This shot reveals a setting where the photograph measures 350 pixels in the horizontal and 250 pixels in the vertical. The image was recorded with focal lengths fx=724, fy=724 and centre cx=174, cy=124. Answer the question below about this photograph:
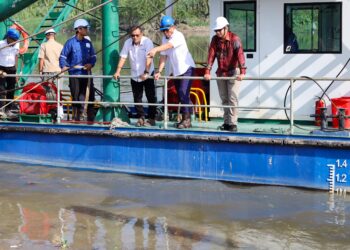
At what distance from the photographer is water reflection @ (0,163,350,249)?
296 inches

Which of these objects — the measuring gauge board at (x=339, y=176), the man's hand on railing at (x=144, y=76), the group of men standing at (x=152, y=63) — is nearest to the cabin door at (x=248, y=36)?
the group of men standing at (x=152, y=63)

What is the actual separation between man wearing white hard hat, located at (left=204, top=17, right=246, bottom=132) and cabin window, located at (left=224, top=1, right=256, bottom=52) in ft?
2.38

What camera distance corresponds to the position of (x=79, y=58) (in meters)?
11.2

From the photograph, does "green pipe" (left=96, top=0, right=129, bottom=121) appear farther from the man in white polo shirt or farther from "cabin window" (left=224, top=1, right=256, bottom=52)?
"cabin window" (left=224, top=1, right=256, bottom=52)

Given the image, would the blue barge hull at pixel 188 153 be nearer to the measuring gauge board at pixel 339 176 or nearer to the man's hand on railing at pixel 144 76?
the measuring gauge board at pixel 339 176

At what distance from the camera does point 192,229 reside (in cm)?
795

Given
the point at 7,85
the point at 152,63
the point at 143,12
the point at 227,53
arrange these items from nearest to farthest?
1. the point at 227,53
2. the point at 152,63
3. the point at 7,85
4. the point at 143,12

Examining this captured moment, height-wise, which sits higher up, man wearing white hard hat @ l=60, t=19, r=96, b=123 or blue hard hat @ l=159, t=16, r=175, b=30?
blue hard hat @ l=159, t=16, r=175, b=30

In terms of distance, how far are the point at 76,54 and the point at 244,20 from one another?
2620mm

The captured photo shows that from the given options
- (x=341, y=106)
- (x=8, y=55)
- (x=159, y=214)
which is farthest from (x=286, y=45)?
(x=8, y=55)

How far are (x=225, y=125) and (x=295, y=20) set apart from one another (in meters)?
1.94

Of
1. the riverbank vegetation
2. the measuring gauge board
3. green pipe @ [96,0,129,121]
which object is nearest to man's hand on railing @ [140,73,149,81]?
green pipe @ [96,0,129,121]

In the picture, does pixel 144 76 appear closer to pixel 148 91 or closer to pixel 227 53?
pixel 148 91

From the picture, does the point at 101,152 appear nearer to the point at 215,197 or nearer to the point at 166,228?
the point at 215,197
